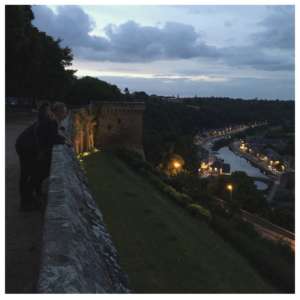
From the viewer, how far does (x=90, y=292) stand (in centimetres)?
279

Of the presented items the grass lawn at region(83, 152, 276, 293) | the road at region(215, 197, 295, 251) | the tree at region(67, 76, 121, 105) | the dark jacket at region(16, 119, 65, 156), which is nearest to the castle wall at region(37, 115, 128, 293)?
the dark jacket at region(16, 119, 65, 156)

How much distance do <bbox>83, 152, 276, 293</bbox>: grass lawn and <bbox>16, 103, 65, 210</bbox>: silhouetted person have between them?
6666 mm

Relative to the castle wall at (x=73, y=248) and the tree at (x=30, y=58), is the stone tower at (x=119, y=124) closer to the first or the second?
the tree at (x=30, y=58)

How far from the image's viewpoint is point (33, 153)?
6422 millimetres

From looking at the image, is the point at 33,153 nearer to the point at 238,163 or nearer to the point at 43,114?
the point at 43,114

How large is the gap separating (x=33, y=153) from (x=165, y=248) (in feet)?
37.3

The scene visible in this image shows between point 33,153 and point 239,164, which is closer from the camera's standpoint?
point 33,153

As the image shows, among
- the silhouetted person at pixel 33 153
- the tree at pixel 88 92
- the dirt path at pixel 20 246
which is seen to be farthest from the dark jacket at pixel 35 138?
the tree at pixel 88 92

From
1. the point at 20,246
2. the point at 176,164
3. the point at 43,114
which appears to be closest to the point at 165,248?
the point at 43,114

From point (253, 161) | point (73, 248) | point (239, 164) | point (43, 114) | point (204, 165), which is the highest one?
point (43, 114)

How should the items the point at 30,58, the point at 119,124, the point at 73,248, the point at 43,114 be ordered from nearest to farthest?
the point at 73,248 → the point at 43,114 → the point at 30,58 → the point at 119,124

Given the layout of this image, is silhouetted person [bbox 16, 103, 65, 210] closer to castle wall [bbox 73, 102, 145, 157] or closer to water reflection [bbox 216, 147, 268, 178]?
castle wall [bbox 73, 102, 145, 157]

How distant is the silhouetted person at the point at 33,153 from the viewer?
20.9 feet

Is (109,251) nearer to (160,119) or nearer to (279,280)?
(279,280)
